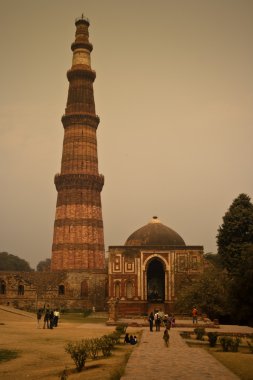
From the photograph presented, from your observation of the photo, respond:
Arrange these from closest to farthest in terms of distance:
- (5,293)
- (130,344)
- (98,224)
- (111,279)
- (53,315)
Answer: (130,344) < (53,315) < (111,279) < (5,293) < (98,224)

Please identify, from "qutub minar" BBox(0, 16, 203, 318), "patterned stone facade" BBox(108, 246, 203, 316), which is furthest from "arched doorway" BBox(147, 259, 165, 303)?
"patterned stone facade" BBox(108, 246, 203, 316)

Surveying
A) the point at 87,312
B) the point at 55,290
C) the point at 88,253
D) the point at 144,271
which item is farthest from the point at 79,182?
the point at 87,312

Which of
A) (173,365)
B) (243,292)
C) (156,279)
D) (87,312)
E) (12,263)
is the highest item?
(12,263)

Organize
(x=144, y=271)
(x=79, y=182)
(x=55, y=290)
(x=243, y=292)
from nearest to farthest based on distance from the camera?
1. (x=243, y=292)
2. (x=144, y=271)
3. (x=55, y=290)
4. (x=79, y=182)

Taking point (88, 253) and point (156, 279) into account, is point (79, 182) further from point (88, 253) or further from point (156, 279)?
point (156, 279)

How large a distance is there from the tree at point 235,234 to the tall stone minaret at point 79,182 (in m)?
16.8

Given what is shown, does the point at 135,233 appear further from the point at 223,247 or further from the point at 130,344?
the point at 130,344

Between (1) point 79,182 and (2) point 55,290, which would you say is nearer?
(2) point 55,290

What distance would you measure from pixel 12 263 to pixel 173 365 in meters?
81.6

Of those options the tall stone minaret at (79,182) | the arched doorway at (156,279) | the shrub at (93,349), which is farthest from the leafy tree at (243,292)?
the tall stone minaret at (79,182)

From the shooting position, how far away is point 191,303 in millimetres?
33281

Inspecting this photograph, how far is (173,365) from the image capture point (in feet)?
→ 37.7

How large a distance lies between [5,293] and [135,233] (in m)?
13.6

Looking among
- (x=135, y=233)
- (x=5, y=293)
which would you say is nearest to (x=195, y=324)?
(x=135, y=233)
